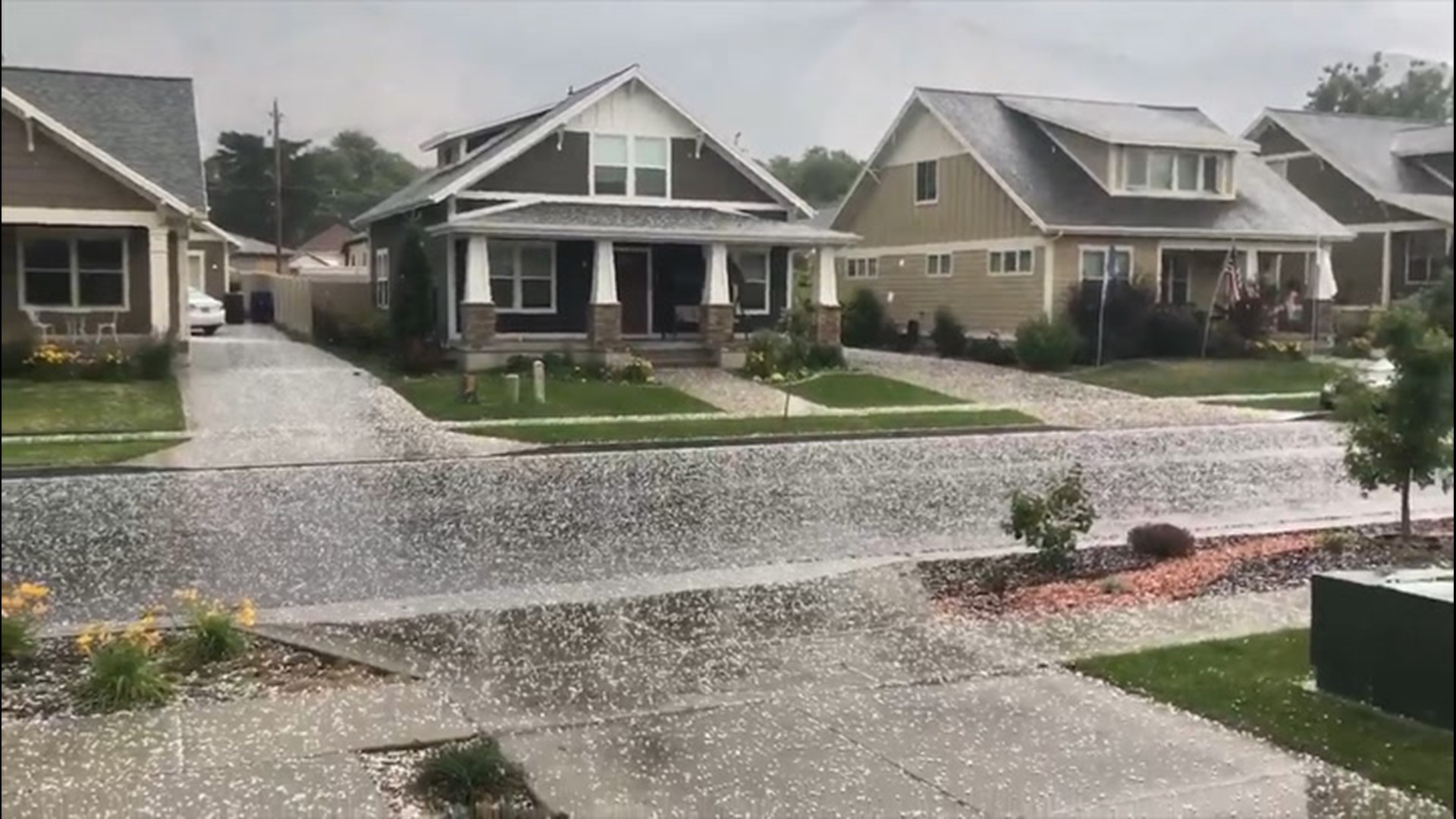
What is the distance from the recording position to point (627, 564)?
639 cm

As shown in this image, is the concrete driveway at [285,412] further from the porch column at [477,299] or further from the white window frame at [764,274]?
the white window frame at [764,274]

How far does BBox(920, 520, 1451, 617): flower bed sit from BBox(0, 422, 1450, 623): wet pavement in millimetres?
583

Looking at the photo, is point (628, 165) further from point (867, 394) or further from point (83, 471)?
point (867, 394)

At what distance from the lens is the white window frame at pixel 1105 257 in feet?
17.3

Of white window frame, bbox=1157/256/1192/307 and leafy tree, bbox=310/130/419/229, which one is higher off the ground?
leafy tree, bbox=310/130/419/229

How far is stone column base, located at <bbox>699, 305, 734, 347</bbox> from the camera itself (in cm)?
412

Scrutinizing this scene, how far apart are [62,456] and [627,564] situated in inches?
134

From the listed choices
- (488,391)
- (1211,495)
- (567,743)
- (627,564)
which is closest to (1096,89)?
(488,391)

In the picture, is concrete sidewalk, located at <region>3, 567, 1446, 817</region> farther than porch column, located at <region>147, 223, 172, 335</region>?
Yes

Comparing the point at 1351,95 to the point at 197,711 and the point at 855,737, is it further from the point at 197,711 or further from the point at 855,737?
the point at 197,711

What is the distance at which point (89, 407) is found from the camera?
262 centimetres

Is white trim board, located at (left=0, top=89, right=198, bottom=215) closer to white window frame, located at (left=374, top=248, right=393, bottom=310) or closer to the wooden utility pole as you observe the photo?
the wooden utility pole

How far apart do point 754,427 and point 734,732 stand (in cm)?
336

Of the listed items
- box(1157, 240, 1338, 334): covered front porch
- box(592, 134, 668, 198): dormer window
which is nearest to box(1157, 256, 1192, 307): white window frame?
box(1157, 240, 1338, 334): covered front porch
